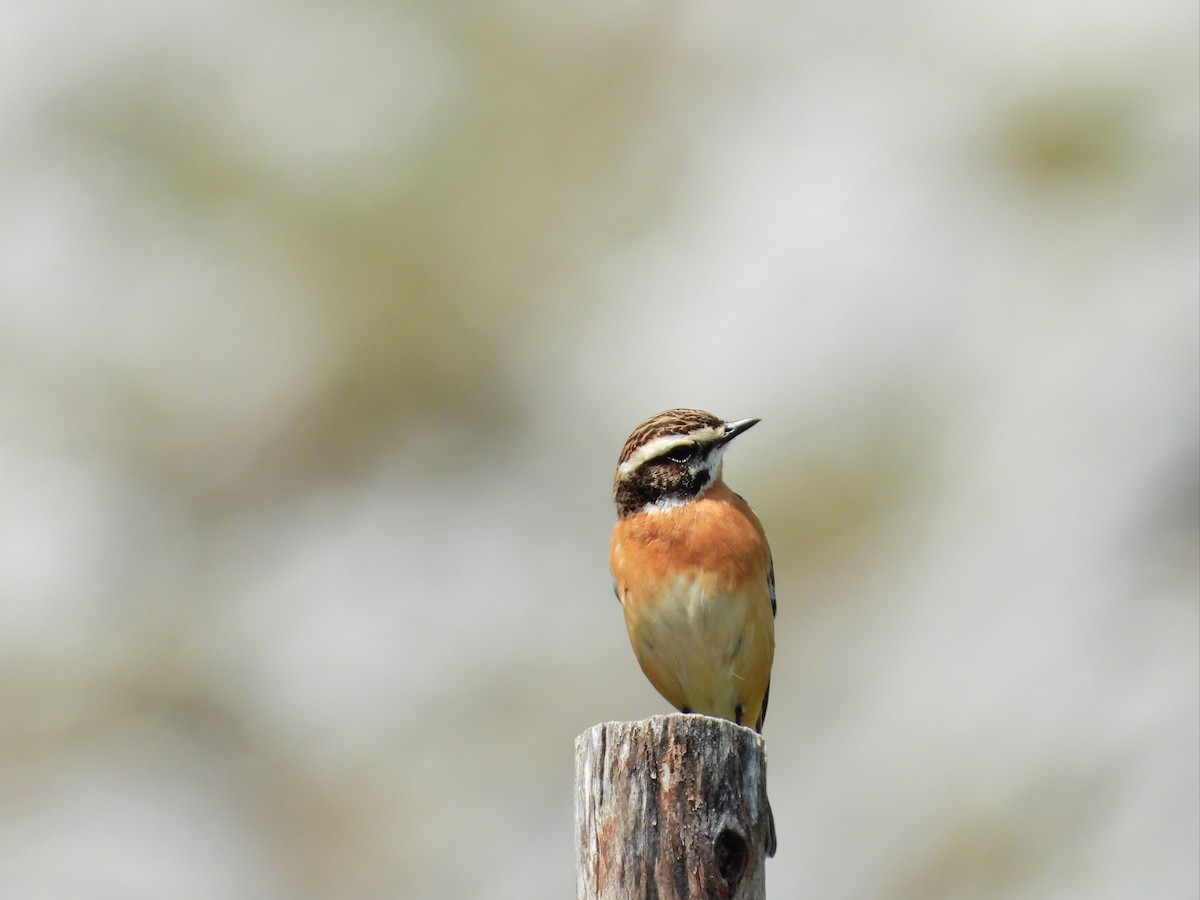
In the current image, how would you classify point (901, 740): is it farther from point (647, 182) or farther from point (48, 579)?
point (48, 579)

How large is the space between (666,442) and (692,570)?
86 centimetres

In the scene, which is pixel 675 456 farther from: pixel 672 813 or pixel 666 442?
pixel 672 813

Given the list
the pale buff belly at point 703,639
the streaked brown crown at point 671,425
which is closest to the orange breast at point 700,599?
the pale buff belly at point 703,639

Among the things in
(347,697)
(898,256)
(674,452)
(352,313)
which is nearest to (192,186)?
(352,313)

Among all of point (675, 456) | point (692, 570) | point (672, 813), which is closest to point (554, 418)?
point (675, 456)

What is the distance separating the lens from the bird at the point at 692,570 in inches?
358

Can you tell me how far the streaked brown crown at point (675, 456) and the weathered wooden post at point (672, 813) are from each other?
3429mm

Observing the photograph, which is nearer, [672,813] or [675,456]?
[672,813]

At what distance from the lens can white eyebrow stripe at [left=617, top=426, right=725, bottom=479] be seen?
938 cm

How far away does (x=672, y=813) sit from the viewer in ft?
19.5

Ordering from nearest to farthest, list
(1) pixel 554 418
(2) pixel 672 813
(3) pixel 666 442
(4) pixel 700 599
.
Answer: (2) pixel 672 813 < (4) pixel 700 599 < (3) pixel 666 442 < (1) pixel 554 418

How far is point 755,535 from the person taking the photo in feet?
30.9

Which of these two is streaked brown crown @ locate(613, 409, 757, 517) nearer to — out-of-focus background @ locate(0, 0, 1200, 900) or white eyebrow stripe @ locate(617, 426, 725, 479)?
white eyebrow stripe @ locate(617, 426, 725, 479)

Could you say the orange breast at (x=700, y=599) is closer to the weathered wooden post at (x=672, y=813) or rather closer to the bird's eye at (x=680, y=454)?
the bird's eye at (x=680, y=454)
